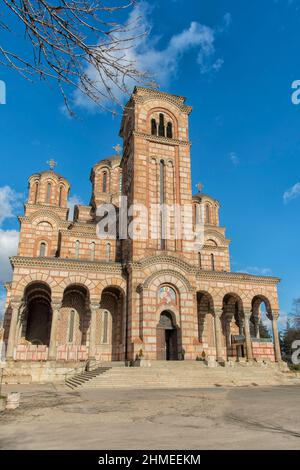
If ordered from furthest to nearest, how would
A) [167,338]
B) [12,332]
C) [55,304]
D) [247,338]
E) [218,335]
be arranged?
[247,338]
[218,335]
[167,338]
[55,304]
[12,332]

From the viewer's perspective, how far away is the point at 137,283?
22.0 m

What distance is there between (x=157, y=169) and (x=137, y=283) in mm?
8468

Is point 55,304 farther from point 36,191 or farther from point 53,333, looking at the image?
point 36,191

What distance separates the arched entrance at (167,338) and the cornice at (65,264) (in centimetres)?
407

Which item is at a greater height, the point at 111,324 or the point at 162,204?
the point at 162,204

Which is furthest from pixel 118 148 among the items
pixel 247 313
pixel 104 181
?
pixel 247 313

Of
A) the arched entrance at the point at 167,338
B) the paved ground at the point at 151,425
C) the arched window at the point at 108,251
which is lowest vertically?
the paved ground at the point at 151,425

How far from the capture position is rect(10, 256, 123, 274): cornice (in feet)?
68.6

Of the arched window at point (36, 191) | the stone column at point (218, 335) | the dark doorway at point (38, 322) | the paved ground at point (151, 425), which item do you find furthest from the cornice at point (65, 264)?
the paved ground at point (151, 425)

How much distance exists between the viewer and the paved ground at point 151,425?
5.20 m

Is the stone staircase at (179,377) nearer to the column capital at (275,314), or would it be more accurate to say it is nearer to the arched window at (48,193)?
the column capital at (275,314)

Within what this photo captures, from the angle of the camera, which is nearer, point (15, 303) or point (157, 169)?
point (15, 303)

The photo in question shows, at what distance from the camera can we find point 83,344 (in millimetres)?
23641
